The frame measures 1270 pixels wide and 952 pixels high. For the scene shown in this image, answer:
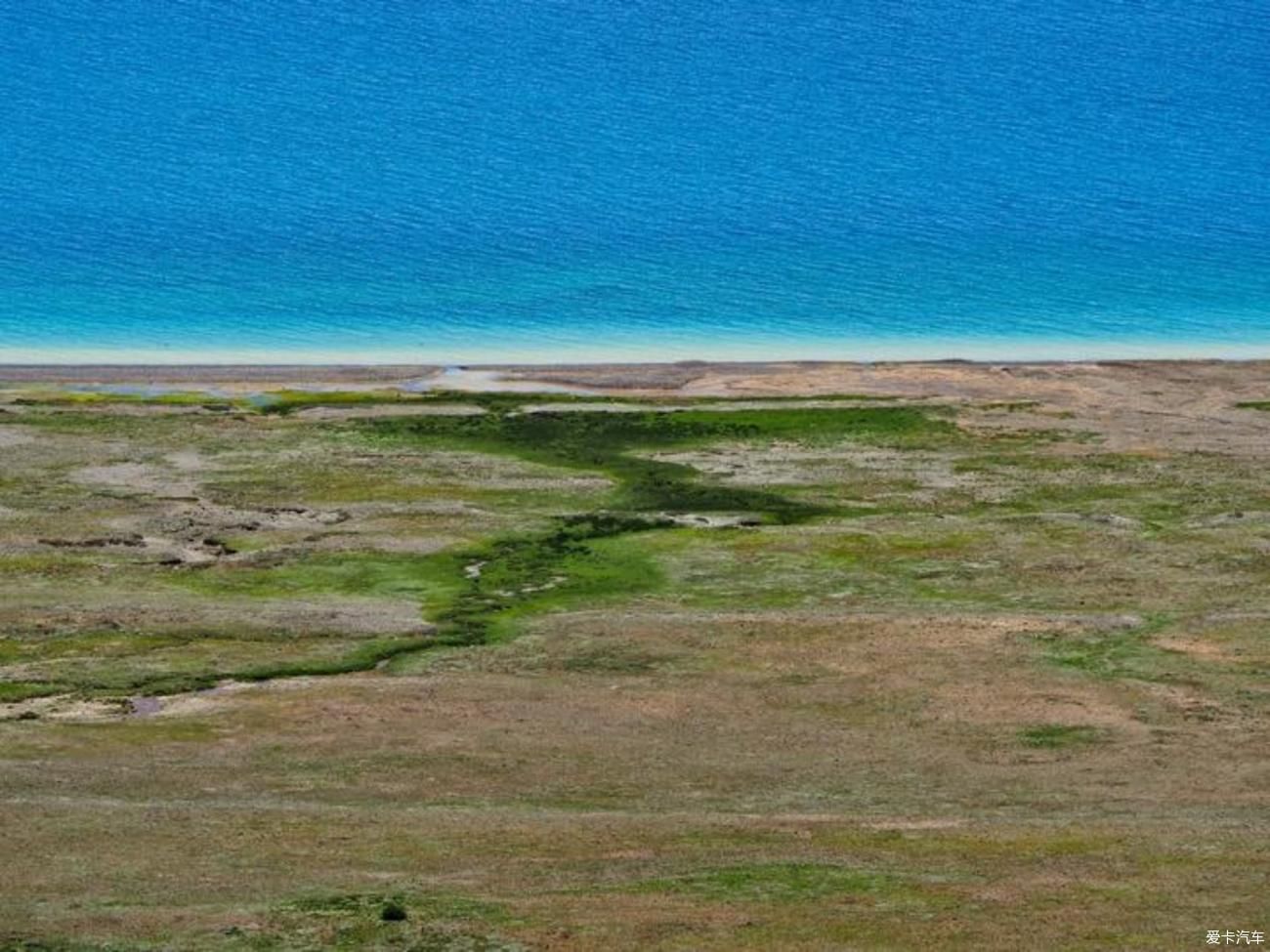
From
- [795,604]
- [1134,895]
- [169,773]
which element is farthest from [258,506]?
[1134,895]

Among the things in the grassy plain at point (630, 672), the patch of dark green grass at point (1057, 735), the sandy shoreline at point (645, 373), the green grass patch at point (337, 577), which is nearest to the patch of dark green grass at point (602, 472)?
the grassy plain at point (630, 672)

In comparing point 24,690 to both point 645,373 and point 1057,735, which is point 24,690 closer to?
point 1057,735

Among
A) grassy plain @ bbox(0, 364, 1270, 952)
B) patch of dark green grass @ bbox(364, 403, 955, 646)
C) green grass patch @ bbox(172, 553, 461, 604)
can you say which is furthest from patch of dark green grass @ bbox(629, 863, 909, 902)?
green grass patch @ bbox(172, 553, 461, 604)

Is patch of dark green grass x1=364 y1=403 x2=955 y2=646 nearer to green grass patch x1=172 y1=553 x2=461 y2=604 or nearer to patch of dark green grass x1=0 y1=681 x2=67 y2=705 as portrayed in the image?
green grass patch x1=172 y1=553 x2=461 y2=604

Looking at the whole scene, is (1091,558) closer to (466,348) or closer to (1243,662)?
(1243,662)

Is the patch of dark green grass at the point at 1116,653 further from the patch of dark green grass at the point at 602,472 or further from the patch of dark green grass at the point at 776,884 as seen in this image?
the patch of dark green grass at the point at 776,884

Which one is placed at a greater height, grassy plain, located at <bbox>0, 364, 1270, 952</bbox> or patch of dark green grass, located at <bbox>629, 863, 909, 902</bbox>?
grassy plain, located at <bbox>0, 364, 1270, 952</bbox>
